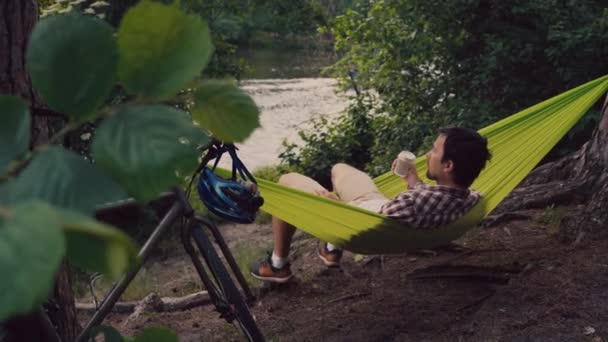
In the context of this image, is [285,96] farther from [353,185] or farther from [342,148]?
[353,185]

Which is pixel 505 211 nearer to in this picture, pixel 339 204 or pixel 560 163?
pixel 560 163

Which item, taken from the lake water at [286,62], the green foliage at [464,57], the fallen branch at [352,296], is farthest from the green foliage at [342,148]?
the lake water at [286,62]

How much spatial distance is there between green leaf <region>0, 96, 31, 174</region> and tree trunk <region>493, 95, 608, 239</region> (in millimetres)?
3058

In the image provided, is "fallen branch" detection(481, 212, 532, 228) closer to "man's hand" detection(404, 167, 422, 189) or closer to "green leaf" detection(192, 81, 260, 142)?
"man's hand" detection(404, 167, 422, 189)

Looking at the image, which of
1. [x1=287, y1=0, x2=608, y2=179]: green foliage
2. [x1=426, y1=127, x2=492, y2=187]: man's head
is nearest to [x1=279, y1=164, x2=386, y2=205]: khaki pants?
[x1=426, y1=127, x2=492, y2=187]: man's head

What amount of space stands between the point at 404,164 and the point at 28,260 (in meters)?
2.82

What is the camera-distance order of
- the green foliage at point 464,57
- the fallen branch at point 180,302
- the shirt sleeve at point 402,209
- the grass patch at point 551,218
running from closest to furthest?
the shirt sleeve at point 402,209 → the grass patch at point 551,218 → the fallen branch at point 180,302 → the green foliage at point 464,57

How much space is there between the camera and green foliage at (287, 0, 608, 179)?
4.61 meters

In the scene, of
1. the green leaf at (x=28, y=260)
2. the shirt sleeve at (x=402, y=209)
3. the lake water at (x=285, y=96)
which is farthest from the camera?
the lake water at (x=285, y=96)

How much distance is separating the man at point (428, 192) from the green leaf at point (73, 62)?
235 cm

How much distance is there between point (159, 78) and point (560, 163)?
3.70 meters

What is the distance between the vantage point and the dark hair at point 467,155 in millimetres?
2846

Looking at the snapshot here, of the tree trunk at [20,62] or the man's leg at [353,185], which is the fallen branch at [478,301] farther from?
the tree trunk at [20,62]

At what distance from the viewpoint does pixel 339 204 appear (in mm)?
2320
